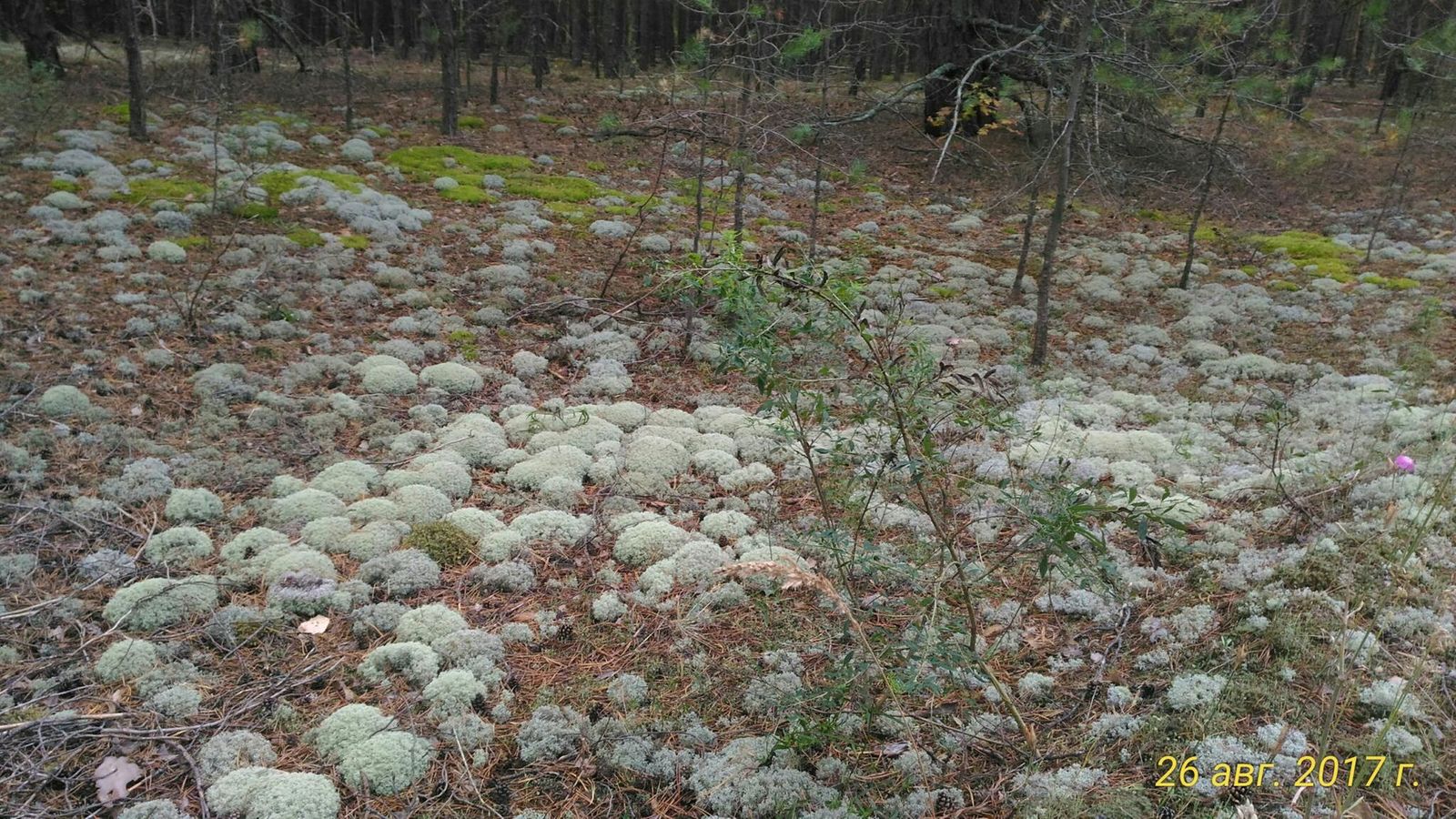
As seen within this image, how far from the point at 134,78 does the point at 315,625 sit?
414 inches

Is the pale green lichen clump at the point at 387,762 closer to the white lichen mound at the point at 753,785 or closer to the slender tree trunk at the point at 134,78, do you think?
the white lichen mound at the point at 753,785

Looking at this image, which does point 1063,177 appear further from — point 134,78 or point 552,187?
point 134,78

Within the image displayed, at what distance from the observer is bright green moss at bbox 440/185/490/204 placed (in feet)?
34.7

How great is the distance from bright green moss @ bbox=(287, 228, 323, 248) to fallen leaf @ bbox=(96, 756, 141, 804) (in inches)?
255

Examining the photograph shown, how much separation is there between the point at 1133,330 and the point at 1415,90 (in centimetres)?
1794

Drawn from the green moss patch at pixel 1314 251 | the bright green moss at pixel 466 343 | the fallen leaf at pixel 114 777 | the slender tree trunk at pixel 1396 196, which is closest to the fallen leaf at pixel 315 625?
the fallen leaf at pixel 114 777

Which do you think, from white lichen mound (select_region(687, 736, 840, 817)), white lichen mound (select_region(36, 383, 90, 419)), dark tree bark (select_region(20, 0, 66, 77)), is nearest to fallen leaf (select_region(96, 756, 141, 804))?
white lichen mound (select_region(687, 736, 840, 817))

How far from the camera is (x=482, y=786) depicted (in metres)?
3.15

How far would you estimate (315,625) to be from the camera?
156 inches

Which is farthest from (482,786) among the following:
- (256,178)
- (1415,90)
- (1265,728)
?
(1415,90)

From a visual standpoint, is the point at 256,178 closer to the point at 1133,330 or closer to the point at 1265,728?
the point at 1133,330

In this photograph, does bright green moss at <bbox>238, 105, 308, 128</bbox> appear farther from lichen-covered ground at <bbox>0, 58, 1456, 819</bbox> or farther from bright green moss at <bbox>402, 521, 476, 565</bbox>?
bright green moss at <bbox>402, 521, 476, 565</bbox>

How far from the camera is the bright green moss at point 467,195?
1057cm

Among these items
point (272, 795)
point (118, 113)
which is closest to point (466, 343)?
point (272, 795)
